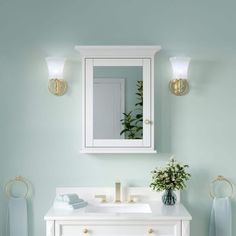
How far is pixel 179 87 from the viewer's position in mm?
3539

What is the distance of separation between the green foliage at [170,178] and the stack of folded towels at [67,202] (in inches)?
21.3

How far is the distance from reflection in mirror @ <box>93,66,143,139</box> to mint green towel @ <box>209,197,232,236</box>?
2.49ft

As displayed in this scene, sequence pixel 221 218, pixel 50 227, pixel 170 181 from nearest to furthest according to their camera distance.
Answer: pixel 50 227 < pixel 170 181 < pixel 221 218

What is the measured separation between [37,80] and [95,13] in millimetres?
659

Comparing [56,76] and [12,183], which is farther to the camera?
[12,183]

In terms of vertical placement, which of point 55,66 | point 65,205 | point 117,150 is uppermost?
point 55,66

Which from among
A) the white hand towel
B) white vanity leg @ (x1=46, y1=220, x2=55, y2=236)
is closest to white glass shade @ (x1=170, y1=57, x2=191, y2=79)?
white vanity leg @ (x1=46, y1=220, x2=55, y2=236)

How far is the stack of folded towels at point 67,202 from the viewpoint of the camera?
10.7 feet

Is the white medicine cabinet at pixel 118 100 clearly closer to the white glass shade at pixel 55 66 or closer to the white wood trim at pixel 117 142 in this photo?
the white wood trim at pixel 117 142

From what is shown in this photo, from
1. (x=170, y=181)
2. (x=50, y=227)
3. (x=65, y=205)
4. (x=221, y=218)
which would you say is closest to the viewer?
(x=50, y=227)

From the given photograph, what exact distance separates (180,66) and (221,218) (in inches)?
45.0

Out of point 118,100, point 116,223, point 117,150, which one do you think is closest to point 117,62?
point 118,100

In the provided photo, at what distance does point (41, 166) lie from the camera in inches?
141

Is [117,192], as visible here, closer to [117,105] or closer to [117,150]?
[117,150]
